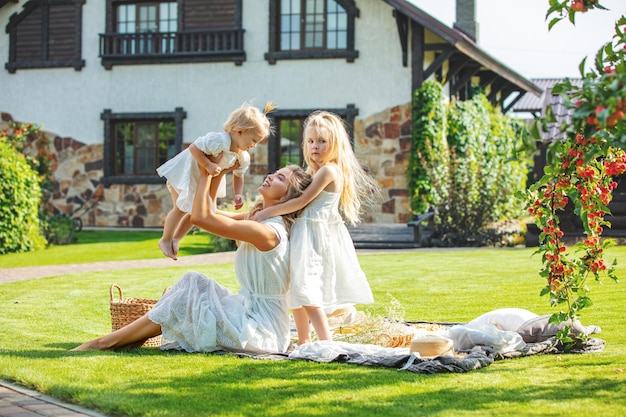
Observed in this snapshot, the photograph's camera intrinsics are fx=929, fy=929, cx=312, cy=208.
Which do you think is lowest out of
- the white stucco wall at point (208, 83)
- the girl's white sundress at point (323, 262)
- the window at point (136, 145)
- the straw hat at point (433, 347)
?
the straw hat at point (433, 347)

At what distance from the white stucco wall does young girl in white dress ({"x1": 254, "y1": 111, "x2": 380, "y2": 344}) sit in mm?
11994

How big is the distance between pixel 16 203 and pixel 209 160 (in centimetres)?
989

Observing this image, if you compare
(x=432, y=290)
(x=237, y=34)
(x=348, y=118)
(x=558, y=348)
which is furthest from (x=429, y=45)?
(x=558, y=348)

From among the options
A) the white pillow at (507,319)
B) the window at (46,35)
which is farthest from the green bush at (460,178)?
the white pillow at (507,319)

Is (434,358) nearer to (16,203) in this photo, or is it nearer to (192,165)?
(192,165)


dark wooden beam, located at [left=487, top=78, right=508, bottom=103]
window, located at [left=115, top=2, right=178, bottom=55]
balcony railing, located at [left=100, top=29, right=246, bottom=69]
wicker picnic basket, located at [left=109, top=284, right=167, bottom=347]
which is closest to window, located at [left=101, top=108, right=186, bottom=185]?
balcony railing, located at [left=100, top=29, right=246, bottom=69]

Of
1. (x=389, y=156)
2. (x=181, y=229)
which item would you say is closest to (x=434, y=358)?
(x=181, y=229)

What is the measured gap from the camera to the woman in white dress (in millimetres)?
5887

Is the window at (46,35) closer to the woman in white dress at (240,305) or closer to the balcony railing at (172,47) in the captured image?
the balcony railing at (172,47)

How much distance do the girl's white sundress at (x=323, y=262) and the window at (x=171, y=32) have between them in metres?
13.2

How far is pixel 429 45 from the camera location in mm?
17969

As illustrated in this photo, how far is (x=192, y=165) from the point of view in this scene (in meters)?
6.04

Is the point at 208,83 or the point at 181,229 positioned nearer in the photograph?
the point at 181,229

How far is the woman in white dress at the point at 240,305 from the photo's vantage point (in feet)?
19.3
